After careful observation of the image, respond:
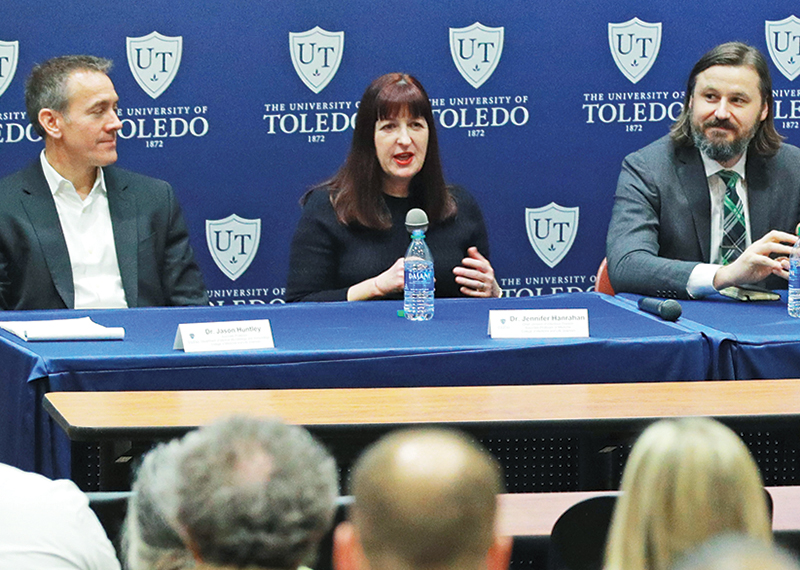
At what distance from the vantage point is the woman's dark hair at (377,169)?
140 inches

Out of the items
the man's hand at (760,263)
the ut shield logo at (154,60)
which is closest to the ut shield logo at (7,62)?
the ut shield logo at (154,60)

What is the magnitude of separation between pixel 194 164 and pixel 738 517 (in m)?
3.85

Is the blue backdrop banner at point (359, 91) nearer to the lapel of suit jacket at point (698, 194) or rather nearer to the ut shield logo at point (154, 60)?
the ut shield logo at point (154, 60)

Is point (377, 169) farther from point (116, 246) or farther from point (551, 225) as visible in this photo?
point (551, 225)

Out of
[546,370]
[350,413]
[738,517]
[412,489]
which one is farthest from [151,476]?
[546,370]

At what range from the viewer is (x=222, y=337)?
252 centimetres

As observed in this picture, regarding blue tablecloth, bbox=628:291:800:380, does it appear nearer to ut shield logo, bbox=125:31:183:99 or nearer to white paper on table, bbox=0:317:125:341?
white paper on table, bbox=0:317:125:341

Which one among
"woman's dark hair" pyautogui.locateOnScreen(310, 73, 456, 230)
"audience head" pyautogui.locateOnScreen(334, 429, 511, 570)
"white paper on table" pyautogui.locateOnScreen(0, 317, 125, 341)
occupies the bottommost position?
"white paper on table" pyautogui.locateOnScreen(0, 317, 125, 341)

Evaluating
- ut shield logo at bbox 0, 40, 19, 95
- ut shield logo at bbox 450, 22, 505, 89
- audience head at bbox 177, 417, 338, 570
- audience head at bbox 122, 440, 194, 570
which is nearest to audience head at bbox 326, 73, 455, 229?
ut shield logo at bbox 450, 22, 505, 89

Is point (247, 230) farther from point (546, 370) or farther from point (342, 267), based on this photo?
point (546, 370)

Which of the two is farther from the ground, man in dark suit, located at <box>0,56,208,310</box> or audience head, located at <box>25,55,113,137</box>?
audience head, located at <box>25,55,113,137</box>

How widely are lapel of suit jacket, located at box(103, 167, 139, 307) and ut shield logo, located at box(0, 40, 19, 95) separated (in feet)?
3.77

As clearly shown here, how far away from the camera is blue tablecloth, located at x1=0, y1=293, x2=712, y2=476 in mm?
2430

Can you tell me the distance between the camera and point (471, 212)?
3.72 m
